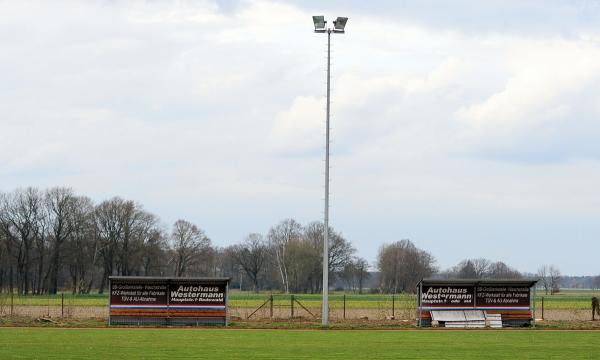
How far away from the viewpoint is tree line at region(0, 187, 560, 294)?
104938 mm

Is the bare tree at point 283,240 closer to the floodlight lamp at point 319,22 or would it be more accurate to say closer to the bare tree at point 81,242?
the bare tree at point 81,242

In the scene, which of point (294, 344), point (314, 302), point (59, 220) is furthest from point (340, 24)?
point (59, 220)

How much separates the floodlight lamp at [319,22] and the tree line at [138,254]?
61.4 m

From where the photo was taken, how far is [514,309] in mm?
39500

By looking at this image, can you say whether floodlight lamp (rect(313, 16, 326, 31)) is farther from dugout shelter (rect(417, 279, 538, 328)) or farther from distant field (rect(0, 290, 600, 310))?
distant field (rect(0, 290, 600, 310))

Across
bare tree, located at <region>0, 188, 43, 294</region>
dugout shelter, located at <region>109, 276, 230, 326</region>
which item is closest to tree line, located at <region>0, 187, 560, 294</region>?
bare tree, located at <region>0, 188, 43, 294</region>

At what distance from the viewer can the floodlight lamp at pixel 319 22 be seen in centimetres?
3788

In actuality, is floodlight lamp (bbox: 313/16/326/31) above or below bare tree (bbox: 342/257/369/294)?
above

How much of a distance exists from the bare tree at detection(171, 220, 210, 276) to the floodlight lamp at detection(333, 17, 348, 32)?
283 ft

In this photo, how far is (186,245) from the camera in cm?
12456

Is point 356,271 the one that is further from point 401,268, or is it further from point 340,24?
point 340,24

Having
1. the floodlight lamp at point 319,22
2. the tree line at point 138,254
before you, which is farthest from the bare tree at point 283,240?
the floodlight lamp at point 319,22

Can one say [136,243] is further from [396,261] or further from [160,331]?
[160,331]

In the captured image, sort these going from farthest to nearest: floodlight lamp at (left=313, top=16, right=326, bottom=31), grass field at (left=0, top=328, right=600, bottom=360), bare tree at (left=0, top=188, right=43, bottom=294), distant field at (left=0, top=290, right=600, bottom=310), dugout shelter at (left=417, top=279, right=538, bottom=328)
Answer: bare tree at (left=0, top=188, right=43, bottom=294) → distant field at (left=0, top=290, right=600, bottom=310) → dugout shelter at (left=417, top=279, right=538, bottom=328) → floodlight lamp at (left=313, top=16, right=326, bottom=31) → grass field at (left=0, top=328, right=600, bottom=360)
